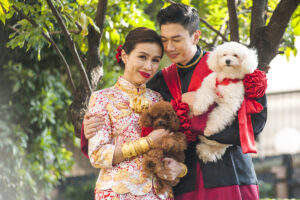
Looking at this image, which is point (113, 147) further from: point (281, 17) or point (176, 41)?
point (281, 17)

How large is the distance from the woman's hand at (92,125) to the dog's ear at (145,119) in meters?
0.22

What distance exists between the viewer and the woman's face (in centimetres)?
227

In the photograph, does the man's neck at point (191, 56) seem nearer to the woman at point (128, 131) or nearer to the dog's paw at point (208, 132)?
the woman at point (128, 131)

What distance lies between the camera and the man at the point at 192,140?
219 centimetres

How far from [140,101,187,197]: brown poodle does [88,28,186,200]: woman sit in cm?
3

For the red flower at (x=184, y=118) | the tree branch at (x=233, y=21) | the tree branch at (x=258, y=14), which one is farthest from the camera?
the tree branch at (x=258, y=14)

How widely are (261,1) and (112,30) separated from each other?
136 cm

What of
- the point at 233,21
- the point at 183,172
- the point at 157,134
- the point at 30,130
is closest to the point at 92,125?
the point at 157,134

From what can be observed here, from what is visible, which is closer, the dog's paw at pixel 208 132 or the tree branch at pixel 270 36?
the dog's paw at pixel 208 132

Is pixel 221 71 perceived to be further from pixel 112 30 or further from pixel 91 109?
pixel 112 30

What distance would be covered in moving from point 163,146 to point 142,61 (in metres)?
0.51

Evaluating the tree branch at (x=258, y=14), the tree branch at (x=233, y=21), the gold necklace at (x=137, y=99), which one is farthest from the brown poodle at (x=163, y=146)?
the tree branch at (x=258, y=14)

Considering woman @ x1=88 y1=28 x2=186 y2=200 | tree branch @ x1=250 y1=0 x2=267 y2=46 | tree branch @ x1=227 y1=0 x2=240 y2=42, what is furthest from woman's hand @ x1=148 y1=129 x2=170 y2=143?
tree branch @ x1=250 y1=0 x2=267 y2=46

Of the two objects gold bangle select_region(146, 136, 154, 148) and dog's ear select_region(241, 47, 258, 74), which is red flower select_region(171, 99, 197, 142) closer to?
gold bangle select_region(146, 136, 154, 148)
